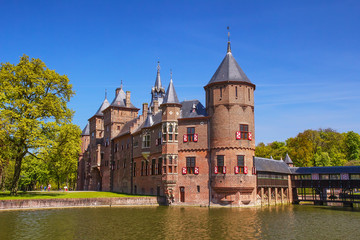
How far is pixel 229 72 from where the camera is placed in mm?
36719

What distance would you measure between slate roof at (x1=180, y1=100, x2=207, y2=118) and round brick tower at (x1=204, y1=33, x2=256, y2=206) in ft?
4.62

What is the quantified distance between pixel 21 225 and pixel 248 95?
25512mm

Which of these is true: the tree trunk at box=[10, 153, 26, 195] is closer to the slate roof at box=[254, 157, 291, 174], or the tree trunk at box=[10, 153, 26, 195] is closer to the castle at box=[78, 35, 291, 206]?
the castle at box=[78, 35, 291, 206]

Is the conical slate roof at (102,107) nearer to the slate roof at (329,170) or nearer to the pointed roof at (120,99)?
the pointed roof at (120,99)

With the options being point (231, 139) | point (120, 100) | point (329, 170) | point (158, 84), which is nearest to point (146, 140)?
point (231, 139)

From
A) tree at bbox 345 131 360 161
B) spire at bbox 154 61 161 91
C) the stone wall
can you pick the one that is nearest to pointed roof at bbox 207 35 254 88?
the stone wall

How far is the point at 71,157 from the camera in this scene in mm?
35469

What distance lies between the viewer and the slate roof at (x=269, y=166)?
37.8 meters

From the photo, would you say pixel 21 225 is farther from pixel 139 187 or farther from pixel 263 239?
pixel 139 187

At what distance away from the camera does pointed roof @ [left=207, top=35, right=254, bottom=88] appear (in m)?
36.3

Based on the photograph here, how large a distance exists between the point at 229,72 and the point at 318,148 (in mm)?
38576

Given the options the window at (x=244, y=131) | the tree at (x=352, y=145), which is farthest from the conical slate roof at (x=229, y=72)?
the tree at (x=352, y=145)

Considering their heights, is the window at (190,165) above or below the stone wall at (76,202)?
above

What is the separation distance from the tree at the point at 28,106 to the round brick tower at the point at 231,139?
16.4m
